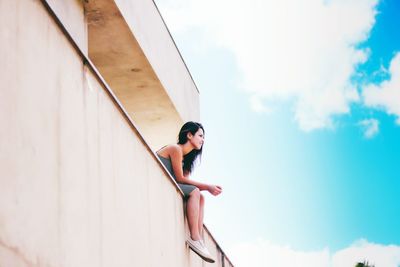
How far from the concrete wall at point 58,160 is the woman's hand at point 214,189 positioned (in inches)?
74.5

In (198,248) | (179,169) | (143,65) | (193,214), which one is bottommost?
(198,248)

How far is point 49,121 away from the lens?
3766 millimetres

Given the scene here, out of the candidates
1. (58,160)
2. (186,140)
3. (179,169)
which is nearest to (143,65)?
(186,140)

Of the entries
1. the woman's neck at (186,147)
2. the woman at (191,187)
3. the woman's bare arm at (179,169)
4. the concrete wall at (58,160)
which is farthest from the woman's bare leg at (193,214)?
the concrete wall at (58,160)

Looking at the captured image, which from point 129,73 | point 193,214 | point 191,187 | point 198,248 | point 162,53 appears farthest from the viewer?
point 162,53

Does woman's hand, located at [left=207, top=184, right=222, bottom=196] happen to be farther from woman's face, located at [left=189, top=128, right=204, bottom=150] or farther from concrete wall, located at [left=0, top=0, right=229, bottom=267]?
concrete wall, located at [left=0, top=0, right=229, bottom=267]

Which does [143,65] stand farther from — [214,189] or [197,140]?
[214,189]

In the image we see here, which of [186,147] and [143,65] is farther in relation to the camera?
[143,65]

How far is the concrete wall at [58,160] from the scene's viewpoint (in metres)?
3.35

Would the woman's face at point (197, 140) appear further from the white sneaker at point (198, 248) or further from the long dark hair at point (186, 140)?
the white sneaker at point (198, 248)

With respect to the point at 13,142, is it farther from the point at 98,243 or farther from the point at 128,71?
the point at 128,71

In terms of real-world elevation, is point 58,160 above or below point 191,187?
below

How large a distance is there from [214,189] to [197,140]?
70 centimetres

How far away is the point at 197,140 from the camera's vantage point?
770cm
